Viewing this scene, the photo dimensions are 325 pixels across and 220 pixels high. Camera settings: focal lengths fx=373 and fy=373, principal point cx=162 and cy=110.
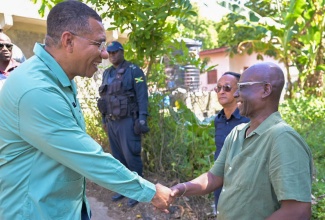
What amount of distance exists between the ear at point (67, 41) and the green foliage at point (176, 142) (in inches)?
136

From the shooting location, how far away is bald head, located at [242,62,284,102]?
2.21 meters

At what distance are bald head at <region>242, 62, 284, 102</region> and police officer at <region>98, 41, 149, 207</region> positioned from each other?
3119mm

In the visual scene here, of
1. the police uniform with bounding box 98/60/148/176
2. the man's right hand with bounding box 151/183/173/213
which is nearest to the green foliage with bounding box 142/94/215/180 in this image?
the police uniform with bounding box 98/60/148/176

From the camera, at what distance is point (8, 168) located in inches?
77.2

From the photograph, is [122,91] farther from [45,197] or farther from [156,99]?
[45,197]

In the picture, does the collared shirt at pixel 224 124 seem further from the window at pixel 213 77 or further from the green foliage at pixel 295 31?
the window at pixel 213 77

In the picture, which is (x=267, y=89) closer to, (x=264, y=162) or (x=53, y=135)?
(x=264, y=162)

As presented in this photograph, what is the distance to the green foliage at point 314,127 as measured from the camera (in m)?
4.28

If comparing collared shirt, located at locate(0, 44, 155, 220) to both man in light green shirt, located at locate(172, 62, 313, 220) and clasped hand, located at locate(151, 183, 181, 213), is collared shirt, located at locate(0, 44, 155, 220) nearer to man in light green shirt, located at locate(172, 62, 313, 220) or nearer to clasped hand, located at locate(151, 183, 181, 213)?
A: clasped hand, located at locate(151, 183, 181, 213)

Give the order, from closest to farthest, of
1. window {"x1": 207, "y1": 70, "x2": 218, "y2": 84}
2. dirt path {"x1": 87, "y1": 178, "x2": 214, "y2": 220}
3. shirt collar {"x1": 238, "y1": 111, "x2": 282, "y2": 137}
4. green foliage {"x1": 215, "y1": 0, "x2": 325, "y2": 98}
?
shirt collar {"x1": 238, "y1": 111, "x2": 282, "y2": 137} → dirt path {"x1": 87, "y1": 178, "x2": 214, "y2": 220} → green foliage {"x1": 215, "y1": 0, "x2": 325, "y2": 98} → window {"x1": 207, "y1": 70, "x2": 218, "y2": 84}

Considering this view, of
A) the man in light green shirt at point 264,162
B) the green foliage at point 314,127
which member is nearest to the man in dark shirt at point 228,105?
the green foliage at point 314,127

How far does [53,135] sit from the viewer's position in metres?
1.86

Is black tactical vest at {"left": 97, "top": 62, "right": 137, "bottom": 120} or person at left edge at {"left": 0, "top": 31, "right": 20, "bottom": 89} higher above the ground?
person at left edge at {"left": 0, "top": 31, "right": 20, "bottom": 89}

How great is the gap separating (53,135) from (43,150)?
105mm
